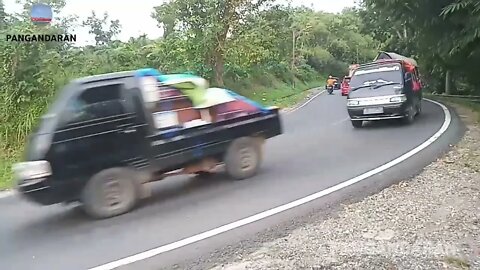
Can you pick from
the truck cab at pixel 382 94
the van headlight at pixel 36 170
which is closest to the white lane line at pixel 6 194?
the van headlight at pixel 36 170

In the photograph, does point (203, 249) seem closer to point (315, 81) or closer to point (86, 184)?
point (86, 184)

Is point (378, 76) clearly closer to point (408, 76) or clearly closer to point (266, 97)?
point (408, 76)

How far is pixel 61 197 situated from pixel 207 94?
2.90 meters

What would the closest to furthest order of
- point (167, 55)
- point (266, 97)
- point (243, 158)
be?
point (243, 158)
point (167, 55)
point (266, 97)

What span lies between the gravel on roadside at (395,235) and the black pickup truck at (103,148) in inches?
99.9

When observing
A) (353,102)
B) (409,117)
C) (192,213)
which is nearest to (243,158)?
(192,213)

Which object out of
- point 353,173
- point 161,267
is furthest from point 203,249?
point 353,173

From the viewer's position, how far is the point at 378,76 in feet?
50.2

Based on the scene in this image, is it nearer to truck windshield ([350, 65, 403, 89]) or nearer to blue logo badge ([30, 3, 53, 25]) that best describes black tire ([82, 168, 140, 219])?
truck windshield ([350, 65, 403, 89])

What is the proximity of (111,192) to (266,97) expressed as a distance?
93.5ft

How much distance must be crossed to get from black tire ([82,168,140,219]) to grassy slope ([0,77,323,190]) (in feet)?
12.2

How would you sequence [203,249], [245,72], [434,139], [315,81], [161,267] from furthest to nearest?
[315,81] → [245,72] → [434,139] → [203,249] → [161,267]

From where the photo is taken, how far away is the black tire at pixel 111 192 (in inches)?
279

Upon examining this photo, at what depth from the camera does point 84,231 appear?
6.66m
